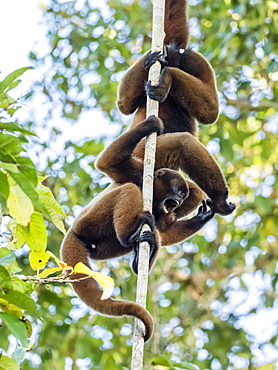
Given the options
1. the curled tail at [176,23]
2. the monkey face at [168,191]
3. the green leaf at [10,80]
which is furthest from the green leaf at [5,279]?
the curled tail at [176,23]

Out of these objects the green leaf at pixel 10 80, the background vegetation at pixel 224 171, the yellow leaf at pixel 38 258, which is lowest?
the background vegetation at pixel 224 171

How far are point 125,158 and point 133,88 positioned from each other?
92cm

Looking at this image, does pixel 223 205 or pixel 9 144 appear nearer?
pixel 9 144

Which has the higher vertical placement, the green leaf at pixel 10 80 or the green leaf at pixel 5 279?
the green leaf at pixel 10 80

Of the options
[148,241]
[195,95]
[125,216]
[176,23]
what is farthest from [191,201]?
[176,23]

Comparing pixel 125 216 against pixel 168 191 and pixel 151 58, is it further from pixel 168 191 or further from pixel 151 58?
pixel 151 58

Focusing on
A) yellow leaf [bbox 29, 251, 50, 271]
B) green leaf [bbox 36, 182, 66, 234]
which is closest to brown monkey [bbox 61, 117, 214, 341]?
green leaf [bbox 36, 182, 66, 234]

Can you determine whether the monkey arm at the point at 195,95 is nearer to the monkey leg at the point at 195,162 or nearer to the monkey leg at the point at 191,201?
the monkey leg at the point at 195,162

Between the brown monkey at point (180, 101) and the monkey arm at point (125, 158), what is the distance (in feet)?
0.88

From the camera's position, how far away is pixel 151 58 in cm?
528

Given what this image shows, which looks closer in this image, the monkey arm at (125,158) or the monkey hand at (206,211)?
the monkey arm at (125,158)

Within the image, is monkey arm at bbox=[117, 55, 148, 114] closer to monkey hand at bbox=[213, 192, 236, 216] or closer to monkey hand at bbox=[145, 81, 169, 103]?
monkey hand at bbox=[145, 81, 169, 103]

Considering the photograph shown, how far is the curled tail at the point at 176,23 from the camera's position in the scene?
6.15 metres

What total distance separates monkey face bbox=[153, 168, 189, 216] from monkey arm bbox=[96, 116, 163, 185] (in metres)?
0.25
